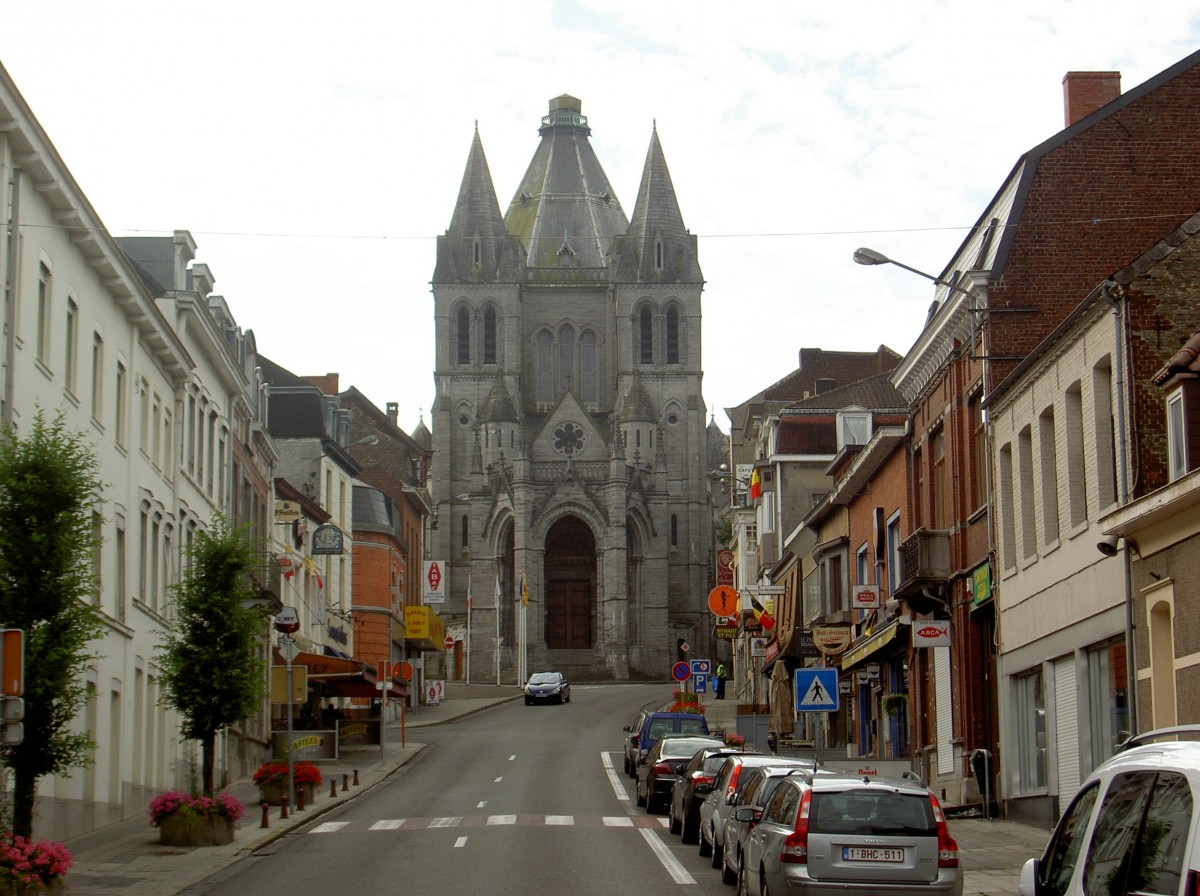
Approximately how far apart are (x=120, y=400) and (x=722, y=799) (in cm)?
1271

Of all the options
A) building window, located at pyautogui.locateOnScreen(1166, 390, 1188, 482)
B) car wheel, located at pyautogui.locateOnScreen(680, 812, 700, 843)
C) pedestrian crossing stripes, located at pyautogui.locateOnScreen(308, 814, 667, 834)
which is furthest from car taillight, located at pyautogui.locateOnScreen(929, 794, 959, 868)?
pedestrian crossing stripes, located at pyautogui.locateOnScreen(308, 814, 667, 834)

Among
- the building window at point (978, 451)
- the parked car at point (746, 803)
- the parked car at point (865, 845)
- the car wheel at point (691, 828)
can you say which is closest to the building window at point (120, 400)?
the car wheel at point (691, 828)

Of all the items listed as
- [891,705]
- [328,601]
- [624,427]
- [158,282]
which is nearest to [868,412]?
[891,705]

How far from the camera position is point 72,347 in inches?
993

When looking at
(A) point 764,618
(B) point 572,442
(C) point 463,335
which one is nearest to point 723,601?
(A) point 764,618

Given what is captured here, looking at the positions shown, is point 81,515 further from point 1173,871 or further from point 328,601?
point 328,601

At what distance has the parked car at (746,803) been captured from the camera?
57.6 feet

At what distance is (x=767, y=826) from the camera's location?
53.2 feet

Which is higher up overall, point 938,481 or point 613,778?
point 938,481

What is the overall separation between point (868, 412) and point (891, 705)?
1481 cm

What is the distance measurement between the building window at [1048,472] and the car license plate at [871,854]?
34.6ft

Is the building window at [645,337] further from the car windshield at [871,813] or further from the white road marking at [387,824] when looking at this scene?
the car windshield at [871,813]

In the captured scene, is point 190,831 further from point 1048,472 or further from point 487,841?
point 1048,472

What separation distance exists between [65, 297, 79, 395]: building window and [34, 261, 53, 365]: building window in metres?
1.17
